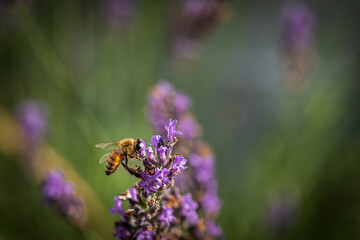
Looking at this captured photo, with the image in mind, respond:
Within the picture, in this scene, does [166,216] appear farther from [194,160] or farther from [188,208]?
[194,160]

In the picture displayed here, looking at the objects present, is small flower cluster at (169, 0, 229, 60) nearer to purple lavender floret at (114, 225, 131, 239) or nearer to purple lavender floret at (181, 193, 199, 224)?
purple lavender floret at (181, 193, 199, 224)

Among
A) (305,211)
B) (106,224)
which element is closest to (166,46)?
(106,224)

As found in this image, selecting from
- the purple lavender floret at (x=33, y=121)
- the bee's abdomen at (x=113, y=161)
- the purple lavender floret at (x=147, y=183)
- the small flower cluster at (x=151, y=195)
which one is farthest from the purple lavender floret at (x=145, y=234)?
the purple lavender floret at (x=33, y=121)

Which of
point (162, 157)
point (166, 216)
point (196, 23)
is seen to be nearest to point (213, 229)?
point (166, 216)

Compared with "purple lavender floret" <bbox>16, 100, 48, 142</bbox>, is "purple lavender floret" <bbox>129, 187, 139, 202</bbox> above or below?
below

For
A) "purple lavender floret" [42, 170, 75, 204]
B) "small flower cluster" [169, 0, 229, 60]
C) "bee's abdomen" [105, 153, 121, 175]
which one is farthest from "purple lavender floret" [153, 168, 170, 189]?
"small flower cluster" [169, 0, 229, 60]

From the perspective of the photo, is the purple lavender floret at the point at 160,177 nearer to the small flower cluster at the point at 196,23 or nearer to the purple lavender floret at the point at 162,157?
the purple lavender floret at the point at 162,157
